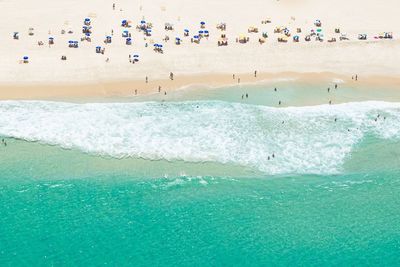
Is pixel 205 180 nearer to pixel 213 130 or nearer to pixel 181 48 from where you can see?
pixel 213 130

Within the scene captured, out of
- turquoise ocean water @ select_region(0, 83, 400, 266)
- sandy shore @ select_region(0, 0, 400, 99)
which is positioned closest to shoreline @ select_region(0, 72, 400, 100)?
sandy shore @ select_region(0, 0, 400, 99)

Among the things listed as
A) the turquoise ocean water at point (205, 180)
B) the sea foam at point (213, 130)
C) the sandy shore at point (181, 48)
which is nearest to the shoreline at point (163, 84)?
the sandy shore at point (181, 48)

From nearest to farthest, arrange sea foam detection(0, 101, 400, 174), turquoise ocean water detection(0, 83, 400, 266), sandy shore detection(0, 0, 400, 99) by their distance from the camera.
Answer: turquoise ocean water detection(0, 83, 400, 266) → sea foam detection(0, 101, 400, 174) → sandy shore detection(0, 0, 400, 99)

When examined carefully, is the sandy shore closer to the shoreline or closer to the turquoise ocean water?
the shoreline

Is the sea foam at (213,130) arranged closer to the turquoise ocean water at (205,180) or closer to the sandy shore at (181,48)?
the turquoise ocean water at (205,180)

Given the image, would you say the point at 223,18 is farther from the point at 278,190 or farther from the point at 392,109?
the point at 278,190

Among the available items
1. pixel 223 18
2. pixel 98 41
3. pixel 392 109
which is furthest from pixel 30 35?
pixel 392 109

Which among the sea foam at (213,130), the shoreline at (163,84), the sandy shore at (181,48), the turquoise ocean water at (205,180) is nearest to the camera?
the turquoise ocean water at (205,180)
